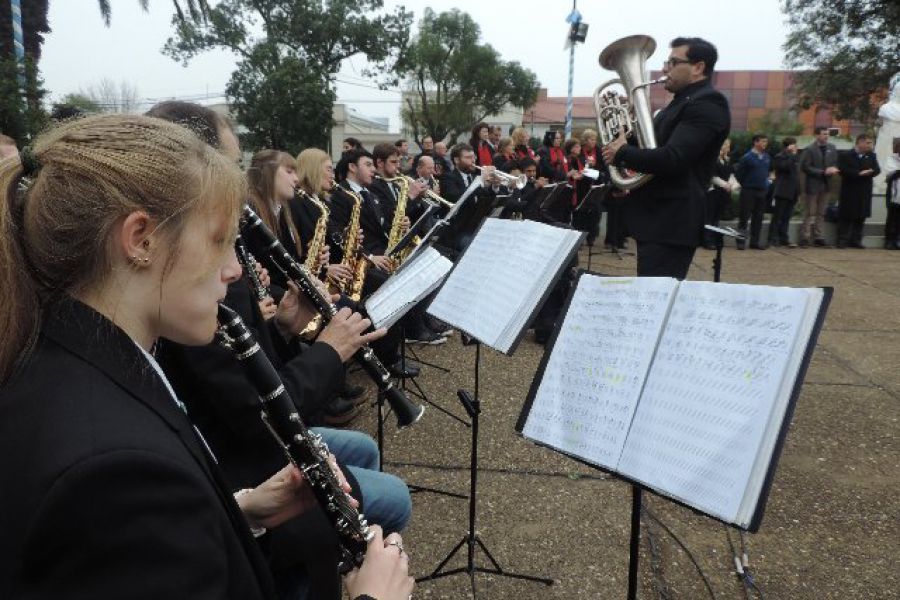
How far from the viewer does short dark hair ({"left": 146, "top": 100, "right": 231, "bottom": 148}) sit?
230 cm

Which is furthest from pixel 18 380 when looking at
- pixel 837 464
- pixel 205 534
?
pixel 837 464

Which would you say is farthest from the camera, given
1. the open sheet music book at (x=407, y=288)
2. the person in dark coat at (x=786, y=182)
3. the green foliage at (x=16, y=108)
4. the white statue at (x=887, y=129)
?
the white statue at (x=887, y=129)

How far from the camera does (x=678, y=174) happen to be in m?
3.73

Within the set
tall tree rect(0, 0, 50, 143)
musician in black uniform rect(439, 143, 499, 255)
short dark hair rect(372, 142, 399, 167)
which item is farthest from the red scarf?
tall tree rect(0, 0, 50, 143)

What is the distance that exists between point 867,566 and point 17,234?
316 centimetres

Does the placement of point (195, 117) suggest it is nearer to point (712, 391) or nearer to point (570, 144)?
point (712, 391)

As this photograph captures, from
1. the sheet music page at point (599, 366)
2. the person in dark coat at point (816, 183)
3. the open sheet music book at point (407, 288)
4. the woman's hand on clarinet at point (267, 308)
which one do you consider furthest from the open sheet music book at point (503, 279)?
the person in dark coat at point (816, 183)

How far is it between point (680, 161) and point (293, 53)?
3027cm

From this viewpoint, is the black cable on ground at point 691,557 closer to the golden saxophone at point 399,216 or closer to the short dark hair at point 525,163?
the golden saxophone at point 399,216

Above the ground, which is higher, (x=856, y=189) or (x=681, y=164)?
(x=681, y=164)

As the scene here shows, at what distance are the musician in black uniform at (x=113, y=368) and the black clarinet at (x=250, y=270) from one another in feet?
4.53

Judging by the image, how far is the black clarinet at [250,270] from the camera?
259 cm

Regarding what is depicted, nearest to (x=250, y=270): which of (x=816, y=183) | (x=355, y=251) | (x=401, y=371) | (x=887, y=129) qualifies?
(x=401, y=371)

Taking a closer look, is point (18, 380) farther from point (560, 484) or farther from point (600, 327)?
point (560, 484)
